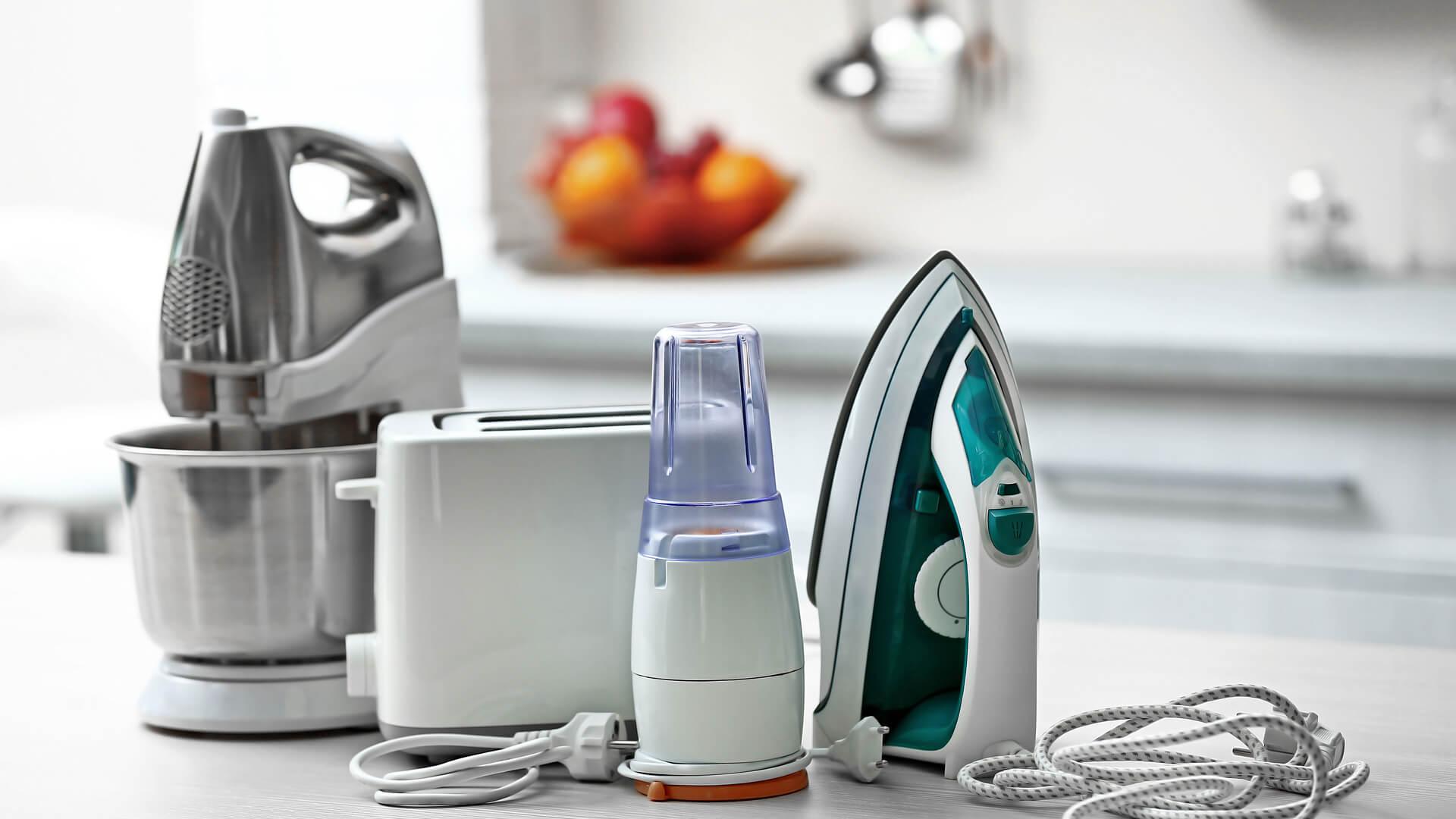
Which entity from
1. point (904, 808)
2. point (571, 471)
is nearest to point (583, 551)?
point (571, 471)

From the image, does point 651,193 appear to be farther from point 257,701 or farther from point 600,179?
point 257,701

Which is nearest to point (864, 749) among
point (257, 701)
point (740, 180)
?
point (257, 701)

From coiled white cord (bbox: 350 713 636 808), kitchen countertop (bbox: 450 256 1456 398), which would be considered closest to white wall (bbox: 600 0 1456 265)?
kitchen countertop (bbox: 450 256 1456 398)

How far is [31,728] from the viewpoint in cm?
77

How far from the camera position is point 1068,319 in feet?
5.73

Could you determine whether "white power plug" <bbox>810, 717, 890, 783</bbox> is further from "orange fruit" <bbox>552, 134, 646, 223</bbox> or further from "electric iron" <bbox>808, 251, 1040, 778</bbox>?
"orange fruit" <bbox>552, 134, 646, 223</bbox>

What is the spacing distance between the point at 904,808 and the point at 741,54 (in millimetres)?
1956

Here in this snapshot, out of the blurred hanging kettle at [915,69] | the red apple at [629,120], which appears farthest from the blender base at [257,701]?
the blurred hanging kettle at [915,69]

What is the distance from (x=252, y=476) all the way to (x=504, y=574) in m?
0.14

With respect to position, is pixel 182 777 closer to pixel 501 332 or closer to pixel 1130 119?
pixel 501 332

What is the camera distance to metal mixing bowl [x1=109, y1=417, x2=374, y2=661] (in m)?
0.75

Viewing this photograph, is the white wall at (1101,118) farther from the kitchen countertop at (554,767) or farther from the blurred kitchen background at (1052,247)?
the kitchen countertop at (554,767)

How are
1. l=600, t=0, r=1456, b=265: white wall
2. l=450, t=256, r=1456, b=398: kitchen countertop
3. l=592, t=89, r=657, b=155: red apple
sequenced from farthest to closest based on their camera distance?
l=592, t=89, r=657, b=155: red apple
l=600, t=0, r=1456, b=265: white wall
l=450, t=256, r=1456, b=398: kitchen countertop

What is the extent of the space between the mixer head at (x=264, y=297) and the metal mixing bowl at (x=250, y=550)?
34mm
